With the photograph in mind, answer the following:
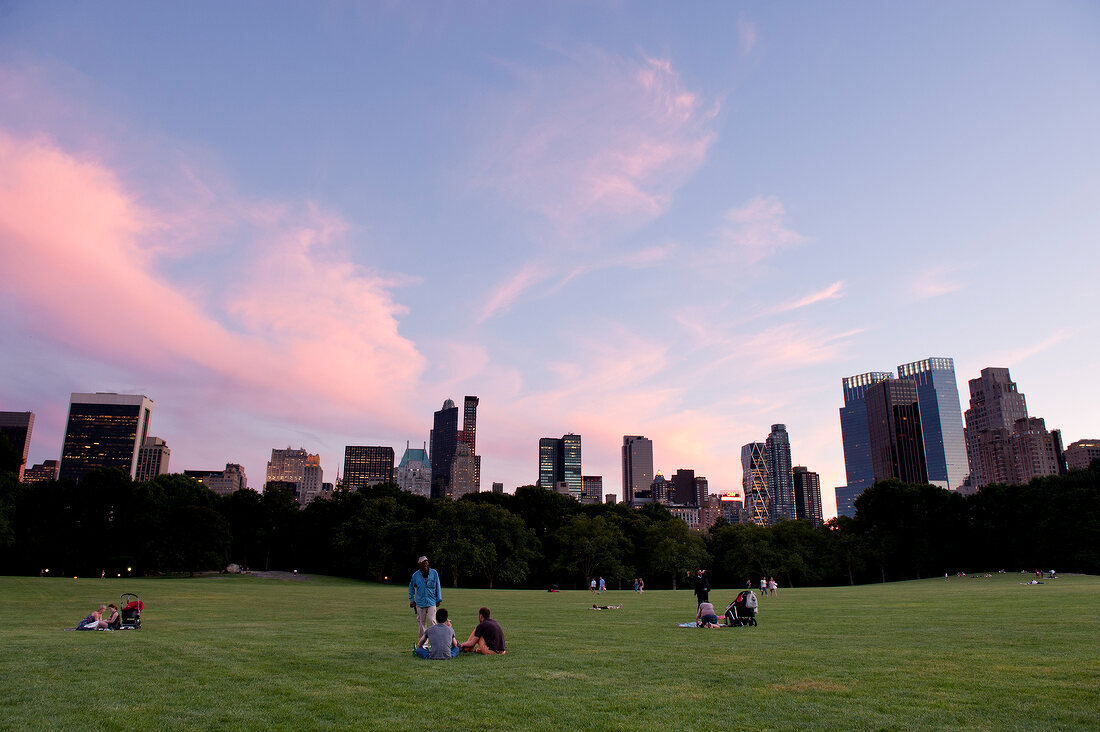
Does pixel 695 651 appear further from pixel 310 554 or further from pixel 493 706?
pixel 310 554

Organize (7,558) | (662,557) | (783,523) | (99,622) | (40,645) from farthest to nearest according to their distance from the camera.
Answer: (783,523), (662,557), (7,558), (99,622), (40,645)

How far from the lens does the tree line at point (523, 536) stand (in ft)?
283

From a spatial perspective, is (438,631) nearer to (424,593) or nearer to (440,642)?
(440,642)

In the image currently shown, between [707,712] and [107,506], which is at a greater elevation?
[107,506]

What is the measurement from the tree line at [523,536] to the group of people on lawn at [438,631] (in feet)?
220

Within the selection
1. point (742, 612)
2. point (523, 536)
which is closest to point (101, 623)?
point (742, 612)

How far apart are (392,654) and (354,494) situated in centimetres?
9436

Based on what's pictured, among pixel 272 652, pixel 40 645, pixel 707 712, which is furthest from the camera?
pixel 40 645

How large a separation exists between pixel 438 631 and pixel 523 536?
78.9 metres

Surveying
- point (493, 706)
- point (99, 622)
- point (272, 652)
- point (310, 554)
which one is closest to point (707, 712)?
point (493, 706)

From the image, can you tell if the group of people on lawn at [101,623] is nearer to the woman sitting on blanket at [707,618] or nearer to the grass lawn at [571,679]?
the grass lawn at [571,679]

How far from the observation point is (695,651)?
52.4 feet

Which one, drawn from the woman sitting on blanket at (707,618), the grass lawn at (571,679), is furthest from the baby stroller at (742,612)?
the grass lawn at (571,679)

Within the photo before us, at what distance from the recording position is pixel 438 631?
1462 centimetres
